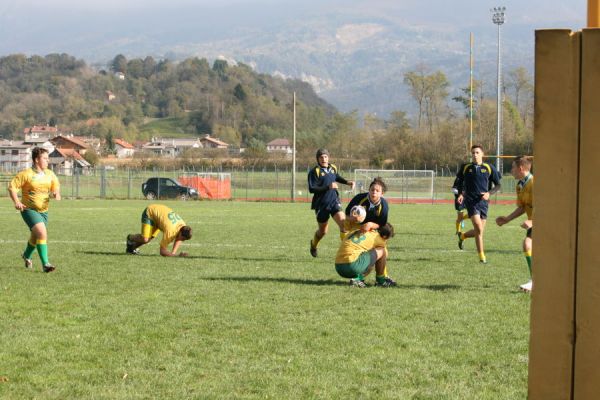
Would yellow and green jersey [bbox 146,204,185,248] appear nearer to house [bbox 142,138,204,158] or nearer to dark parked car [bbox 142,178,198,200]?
dark parked car [bbox 142,178,198,200]

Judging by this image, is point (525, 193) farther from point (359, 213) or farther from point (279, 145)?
point (279, 145)

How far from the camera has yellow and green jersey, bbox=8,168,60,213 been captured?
11336 millimetres

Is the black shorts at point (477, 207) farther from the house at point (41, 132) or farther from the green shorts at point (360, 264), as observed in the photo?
the house at point (41, 132)

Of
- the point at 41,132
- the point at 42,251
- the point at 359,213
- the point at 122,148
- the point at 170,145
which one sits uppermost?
the point at 41,132

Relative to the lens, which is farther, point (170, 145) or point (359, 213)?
point (170, 145)

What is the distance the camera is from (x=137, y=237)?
1417cm

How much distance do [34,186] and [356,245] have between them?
4.49 metres

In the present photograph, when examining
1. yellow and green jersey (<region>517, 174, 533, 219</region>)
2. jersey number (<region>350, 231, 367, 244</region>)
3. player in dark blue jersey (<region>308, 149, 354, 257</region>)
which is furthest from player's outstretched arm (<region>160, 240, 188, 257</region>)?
yellow and green jersey (<region>517, 174, 533, 219</region>)

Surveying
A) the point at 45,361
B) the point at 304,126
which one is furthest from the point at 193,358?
the point at 304,126

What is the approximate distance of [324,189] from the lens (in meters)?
13.4

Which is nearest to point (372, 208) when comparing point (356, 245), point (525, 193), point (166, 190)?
point (356, 245)

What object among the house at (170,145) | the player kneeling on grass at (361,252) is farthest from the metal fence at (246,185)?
the house at (170,145)

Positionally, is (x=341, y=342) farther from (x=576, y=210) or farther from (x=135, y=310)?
(x=576, y=210)

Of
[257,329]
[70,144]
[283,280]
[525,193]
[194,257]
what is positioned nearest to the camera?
[257,329]
